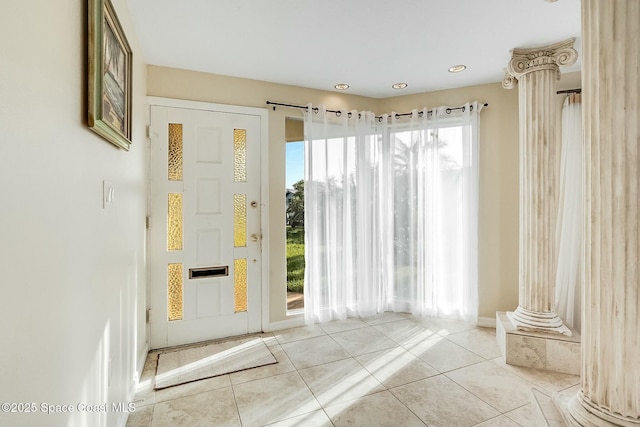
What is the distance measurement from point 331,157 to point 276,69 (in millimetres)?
1065

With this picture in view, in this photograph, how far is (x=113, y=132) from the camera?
151 cm

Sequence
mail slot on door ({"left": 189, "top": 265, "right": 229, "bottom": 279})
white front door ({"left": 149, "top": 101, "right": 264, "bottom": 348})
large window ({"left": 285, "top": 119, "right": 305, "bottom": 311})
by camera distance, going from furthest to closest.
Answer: large window ({"left": 285, "top": 119, "right": 305, "bottom": 311})
mail slot on door ({"left": 189, "top": 265, "right": 229, "bottom": 279})
white front door ({"left": 149, "top": 101, "right": 264, "bottom": 348})

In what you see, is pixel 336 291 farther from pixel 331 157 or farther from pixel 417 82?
pixel 417 82

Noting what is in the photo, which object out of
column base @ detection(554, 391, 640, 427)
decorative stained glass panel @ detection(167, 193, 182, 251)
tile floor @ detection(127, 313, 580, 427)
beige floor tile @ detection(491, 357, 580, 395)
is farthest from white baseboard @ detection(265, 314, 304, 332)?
column base @ detection(554, 391, 640, 427)

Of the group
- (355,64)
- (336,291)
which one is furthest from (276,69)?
(336,291)

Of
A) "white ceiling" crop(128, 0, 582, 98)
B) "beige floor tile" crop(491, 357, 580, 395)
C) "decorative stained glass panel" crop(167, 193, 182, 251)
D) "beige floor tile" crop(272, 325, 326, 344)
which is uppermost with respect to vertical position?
"white ceiling" crop(128, 0, 582, 98)

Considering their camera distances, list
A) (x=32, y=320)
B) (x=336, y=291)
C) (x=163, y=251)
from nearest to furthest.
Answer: (x=32, y=320) < (x=163, y=251) < (x=336, y=291)

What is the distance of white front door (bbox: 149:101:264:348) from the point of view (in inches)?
112

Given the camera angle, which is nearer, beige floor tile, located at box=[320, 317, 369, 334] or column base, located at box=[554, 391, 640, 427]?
column base, located at box=[554, 391, 640, 427]

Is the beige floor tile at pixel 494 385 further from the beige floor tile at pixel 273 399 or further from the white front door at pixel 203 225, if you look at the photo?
the white front door at pixel 203 225

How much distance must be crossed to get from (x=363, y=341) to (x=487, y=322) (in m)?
1.44

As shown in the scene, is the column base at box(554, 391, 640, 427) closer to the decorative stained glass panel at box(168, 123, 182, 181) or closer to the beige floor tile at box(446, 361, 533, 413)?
the beige floor tile at box(446, 361, 533, 413)

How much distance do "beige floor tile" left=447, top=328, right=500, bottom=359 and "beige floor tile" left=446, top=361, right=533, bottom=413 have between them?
0.67 ft

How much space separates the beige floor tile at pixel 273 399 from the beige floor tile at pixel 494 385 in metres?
1.13
